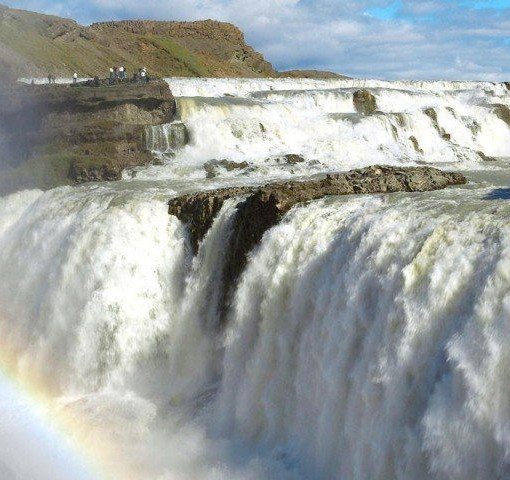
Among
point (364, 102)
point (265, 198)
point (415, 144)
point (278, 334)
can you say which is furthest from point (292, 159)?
point (278, 334)

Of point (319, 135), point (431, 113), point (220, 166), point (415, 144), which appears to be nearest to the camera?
point (220, 166)

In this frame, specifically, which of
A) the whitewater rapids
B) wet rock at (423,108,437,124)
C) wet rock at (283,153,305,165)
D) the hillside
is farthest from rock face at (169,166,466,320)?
the hillside

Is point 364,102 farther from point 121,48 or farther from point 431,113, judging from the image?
point 121,48

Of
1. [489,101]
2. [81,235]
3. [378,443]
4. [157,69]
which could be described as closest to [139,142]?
[81,235]

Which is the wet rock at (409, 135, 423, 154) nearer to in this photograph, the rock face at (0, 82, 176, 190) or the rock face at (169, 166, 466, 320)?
the rock face at (0, 82, 176, 190)

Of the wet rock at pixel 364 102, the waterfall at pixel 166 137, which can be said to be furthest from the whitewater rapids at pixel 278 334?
the wet rock at pixel 364 102
